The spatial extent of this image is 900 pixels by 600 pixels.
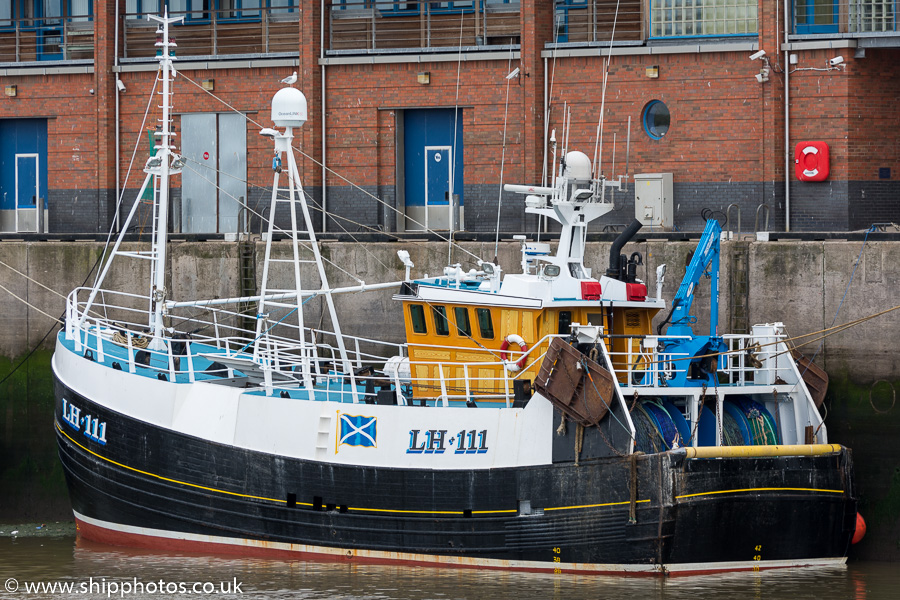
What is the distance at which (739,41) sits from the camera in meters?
24.8

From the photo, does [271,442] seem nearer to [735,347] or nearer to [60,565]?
[60,565]

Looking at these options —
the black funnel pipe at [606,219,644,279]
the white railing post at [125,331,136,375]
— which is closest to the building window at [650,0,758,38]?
the black funnel pipe at [606,219,644,279]

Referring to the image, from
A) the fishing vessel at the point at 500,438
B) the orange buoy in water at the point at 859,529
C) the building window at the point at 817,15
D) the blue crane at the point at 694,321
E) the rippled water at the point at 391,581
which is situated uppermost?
the building window at the point at 817,15

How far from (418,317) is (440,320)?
349 millimetres

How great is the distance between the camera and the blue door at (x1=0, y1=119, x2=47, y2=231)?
2880cm

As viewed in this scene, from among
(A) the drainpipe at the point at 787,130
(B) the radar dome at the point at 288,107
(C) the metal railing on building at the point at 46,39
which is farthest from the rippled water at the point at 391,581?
(C) the metal railing on building at the point at 46,39

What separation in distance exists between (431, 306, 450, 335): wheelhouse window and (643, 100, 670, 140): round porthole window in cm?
861

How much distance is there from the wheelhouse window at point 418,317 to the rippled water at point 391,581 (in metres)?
3.22

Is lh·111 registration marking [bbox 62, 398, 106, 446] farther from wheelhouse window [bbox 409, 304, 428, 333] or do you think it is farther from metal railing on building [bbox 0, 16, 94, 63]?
metal railing on building [bbox 0, 16, 94, 63]

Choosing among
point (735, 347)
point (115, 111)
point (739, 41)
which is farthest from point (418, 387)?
point (115, 111)

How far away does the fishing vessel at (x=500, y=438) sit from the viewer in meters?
15.9

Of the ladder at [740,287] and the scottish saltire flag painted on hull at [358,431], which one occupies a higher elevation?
the ladder at [740,287]

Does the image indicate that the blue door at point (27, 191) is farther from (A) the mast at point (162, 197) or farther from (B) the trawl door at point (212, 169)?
(A) the mast at point (162, 197)

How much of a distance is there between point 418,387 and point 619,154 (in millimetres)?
8791
